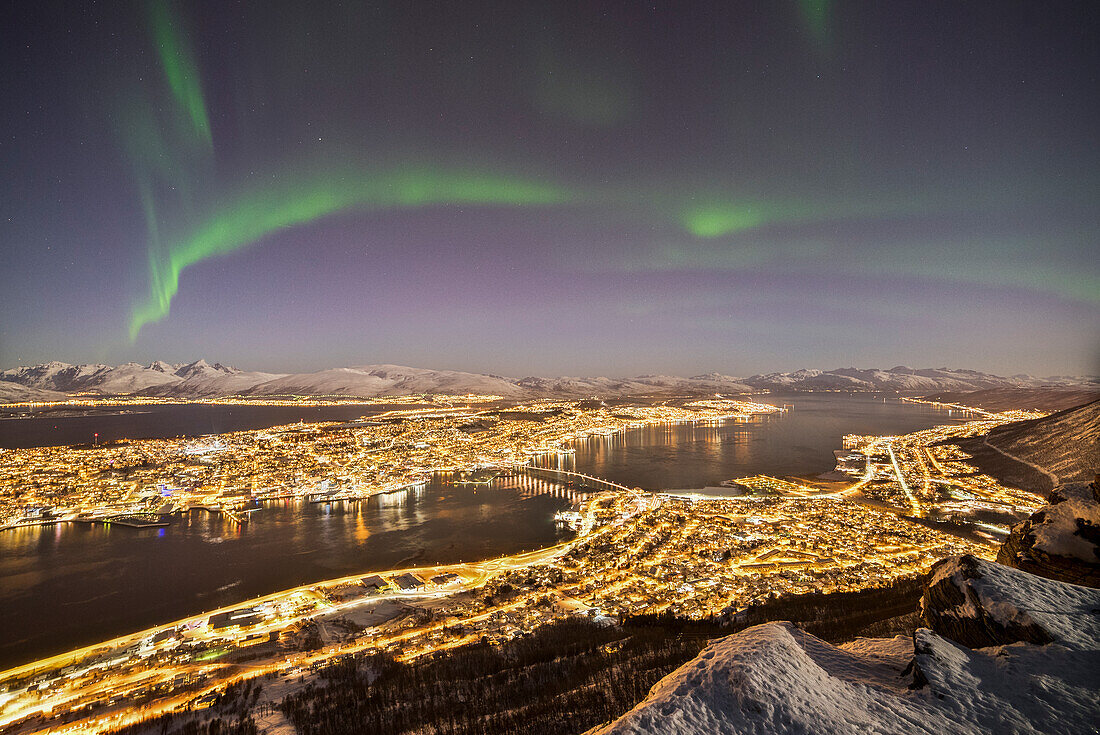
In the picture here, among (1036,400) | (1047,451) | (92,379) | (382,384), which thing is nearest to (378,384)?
(382,384)

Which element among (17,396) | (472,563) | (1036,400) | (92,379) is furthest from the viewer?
(92,379)

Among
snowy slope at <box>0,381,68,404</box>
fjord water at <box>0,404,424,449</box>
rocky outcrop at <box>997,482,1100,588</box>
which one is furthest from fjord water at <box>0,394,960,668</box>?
snowy slope at <box>0,381,68,404</box>

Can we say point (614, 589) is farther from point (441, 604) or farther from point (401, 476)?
point (401, 476)

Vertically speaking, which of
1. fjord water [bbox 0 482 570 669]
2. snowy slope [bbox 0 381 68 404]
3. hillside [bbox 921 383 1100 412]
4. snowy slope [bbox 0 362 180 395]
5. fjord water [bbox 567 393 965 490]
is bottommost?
fjord water [bbox 0 482 570 669]

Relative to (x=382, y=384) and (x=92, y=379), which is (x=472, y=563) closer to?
(x=382, y=384)

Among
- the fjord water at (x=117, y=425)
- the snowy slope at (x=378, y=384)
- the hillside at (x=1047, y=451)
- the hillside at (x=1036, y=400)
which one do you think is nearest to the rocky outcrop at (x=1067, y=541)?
the hillside at (x=1047, y=451)

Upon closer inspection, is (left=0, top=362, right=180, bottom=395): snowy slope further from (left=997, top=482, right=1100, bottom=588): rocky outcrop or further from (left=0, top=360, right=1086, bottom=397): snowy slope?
(left=997, top=482, right=1100, bottom=588): rocky outcrop
